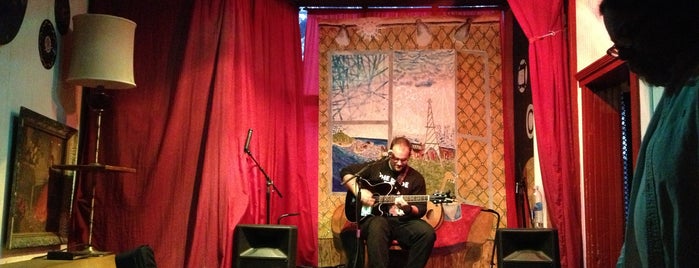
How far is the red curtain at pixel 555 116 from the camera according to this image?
417 centimetres

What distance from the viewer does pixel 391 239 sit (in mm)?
4941

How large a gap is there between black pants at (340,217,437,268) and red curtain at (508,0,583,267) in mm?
939

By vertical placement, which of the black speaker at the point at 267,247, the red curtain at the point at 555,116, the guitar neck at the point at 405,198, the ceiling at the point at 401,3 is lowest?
the black speaker at the point at 267,247

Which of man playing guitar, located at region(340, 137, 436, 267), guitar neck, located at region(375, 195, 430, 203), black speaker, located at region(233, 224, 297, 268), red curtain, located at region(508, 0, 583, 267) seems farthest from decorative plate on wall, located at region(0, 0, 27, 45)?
red curtain, located at region(508, 0, 583, 267)

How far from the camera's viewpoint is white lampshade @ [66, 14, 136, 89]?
12.4 ft

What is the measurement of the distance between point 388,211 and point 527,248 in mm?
1144

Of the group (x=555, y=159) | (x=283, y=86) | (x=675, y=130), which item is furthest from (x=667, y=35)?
(x=283, y=86)

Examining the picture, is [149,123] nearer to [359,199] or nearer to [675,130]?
[359,199]

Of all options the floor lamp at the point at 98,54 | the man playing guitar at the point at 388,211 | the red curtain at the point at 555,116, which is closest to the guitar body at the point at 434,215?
the man playing guitar at the point at 388,211

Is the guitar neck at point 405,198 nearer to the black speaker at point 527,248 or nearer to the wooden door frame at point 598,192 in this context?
the black speaker at point 527,248

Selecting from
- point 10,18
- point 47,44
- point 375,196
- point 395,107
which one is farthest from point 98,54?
point 395,107

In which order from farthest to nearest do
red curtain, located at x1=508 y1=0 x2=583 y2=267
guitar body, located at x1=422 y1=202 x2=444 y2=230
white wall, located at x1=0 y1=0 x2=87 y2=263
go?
guitar body, located at x1=422 y1=202 x2=444 y2=230 → red curtain, located at x1=508 y1=0 x2=583 y2=267 → white wall, located at x1=0 y1=0 x2=87 y2=263

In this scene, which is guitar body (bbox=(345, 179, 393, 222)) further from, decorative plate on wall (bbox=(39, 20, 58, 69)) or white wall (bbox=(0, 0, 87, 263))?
decorative plate on wall (bbox=(39, 20, 58, 69))

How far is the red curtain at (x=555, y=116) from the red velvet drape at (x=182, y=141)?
2077mm
